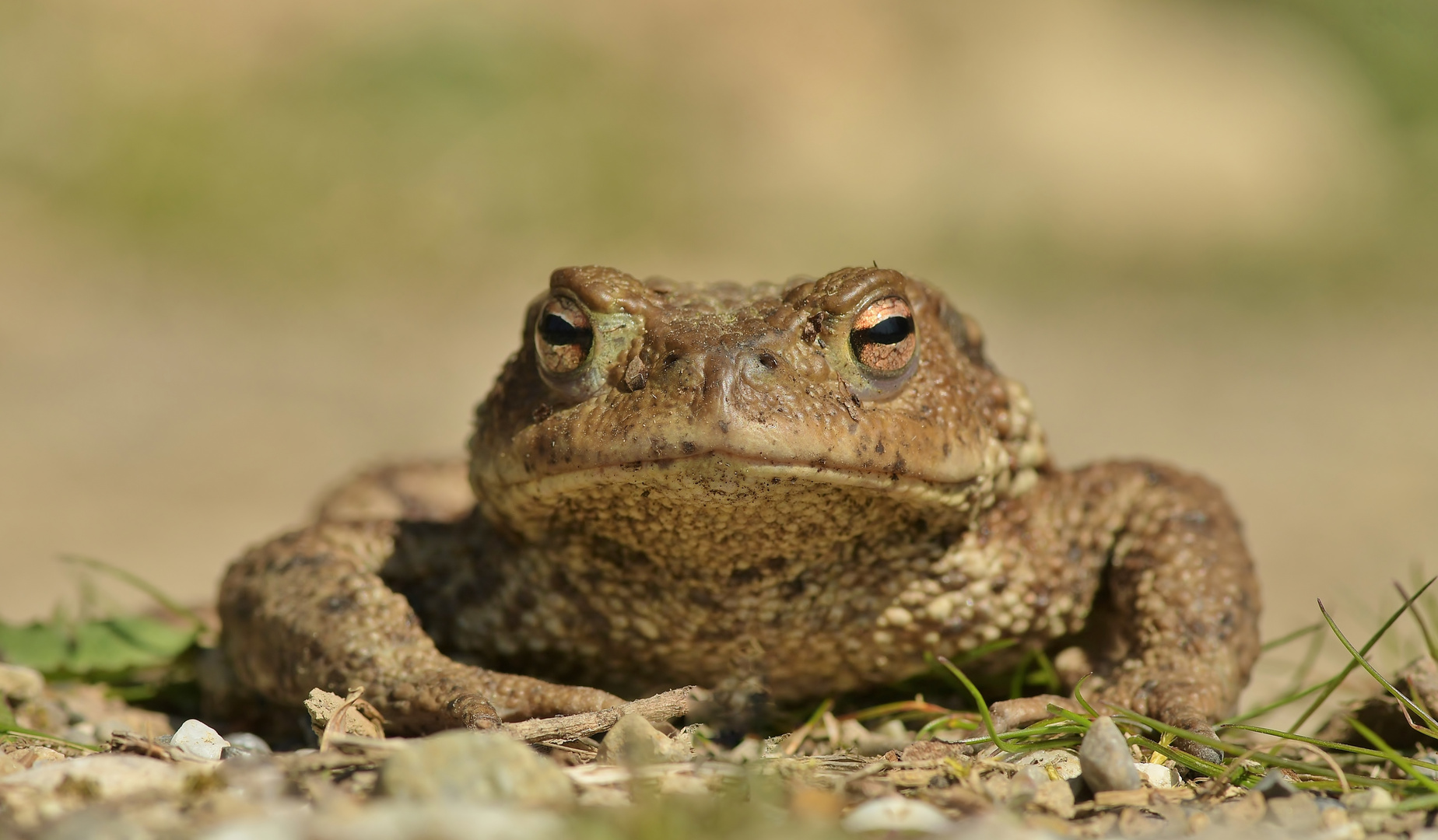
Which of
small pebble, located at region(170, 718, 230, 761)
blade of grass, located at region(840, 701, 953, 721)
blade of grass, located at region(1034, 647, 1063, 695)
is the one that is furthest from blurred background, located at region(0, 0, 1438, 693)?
small pebble, located at region(170, 718, 230, 761)

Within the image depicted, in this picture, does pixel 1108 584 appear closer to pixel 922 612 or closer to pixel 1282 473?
pixel 922 612

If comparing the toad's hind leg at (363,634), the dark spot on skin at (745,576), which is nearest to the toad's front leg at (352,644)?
the toad's hind leg at (363,634)

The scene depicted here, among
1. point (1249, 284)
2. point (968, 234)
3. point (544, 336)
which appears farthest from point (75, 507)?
point (1249, 284)

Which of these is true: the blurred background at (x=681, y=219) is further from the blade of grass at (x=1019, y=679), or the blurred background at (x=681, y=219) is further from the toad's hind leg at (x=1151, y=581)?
the blade of grass at (x=1019, y=679)

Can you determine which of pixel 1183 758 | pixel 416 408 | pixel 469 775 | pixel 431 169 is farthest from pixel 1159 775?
pixel 431 169

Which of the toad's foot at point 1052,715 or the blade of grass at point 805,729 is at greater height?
the toad's foot at point 1052,715

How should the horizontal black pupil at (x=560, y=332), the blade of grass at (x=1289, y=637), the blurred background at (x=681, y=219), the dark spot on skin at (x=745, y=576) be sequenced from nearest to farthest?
the horizontal black pupil at (x=560, y=332) → the dark spot on skin at (x=745, y=576) → the blade of grass at (x=1289, y=637) → the blurred background at (x=681, y=219)

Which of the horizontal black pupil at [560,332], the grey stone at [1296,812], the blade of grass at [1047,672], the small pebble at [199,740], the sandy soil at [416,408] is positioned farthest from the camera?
the sandy soil at [416,408]
